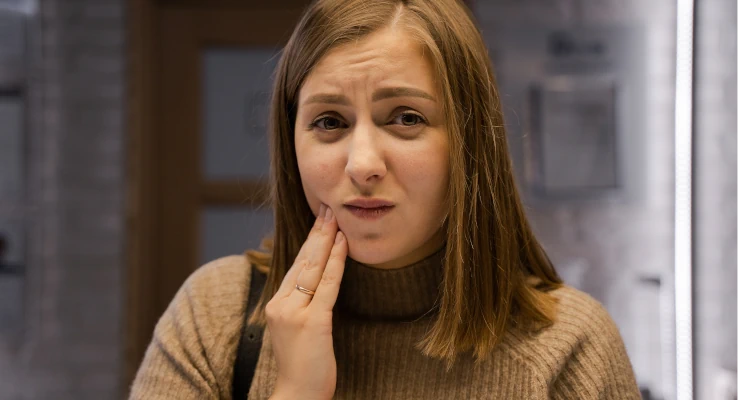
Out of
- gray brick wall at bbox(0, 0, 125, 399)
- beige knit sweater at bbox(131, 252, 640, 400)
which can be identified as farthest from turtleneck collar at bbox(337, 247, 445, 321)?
gray brick wall at bbox(0, 0, 125, 399)

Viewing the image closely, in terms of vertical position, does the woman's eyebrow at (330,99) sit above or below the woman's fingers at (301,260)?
above

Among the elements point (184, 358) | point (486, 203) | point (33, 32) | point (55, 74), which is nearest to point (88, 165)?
point (55, 74)

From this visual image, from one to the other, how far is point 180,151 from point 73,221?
46 centimetres

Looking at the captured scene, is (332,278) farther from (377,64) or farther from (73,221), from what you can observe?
(73,221)

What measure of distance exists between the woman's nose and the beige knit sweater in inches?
7.2

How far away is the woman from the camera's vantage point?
41.8 inches

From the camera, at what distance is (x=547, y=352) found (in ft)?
3.67

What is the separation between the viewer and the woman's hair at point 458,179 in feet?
3.56

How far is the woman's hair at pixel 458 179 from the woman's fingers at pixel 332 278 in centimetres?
11

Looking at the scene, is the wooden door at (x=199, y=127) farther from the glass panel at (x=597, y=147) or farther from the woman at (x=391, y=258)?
the woman at (x=391, y=258)

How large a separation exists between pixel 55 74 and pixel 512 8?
1678 millimetres

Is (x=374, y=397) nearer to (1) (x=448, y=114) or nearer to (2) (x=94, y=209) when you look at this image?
(1) (x=448, y=114)

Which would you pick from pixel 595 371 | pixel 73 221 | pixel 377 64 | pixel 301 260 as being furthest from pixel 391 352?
Answer: pixel 73 221

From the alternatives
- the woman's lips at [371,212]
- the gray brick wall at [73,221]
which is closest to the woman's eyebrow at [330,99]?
the woman's lips at [371,212]
